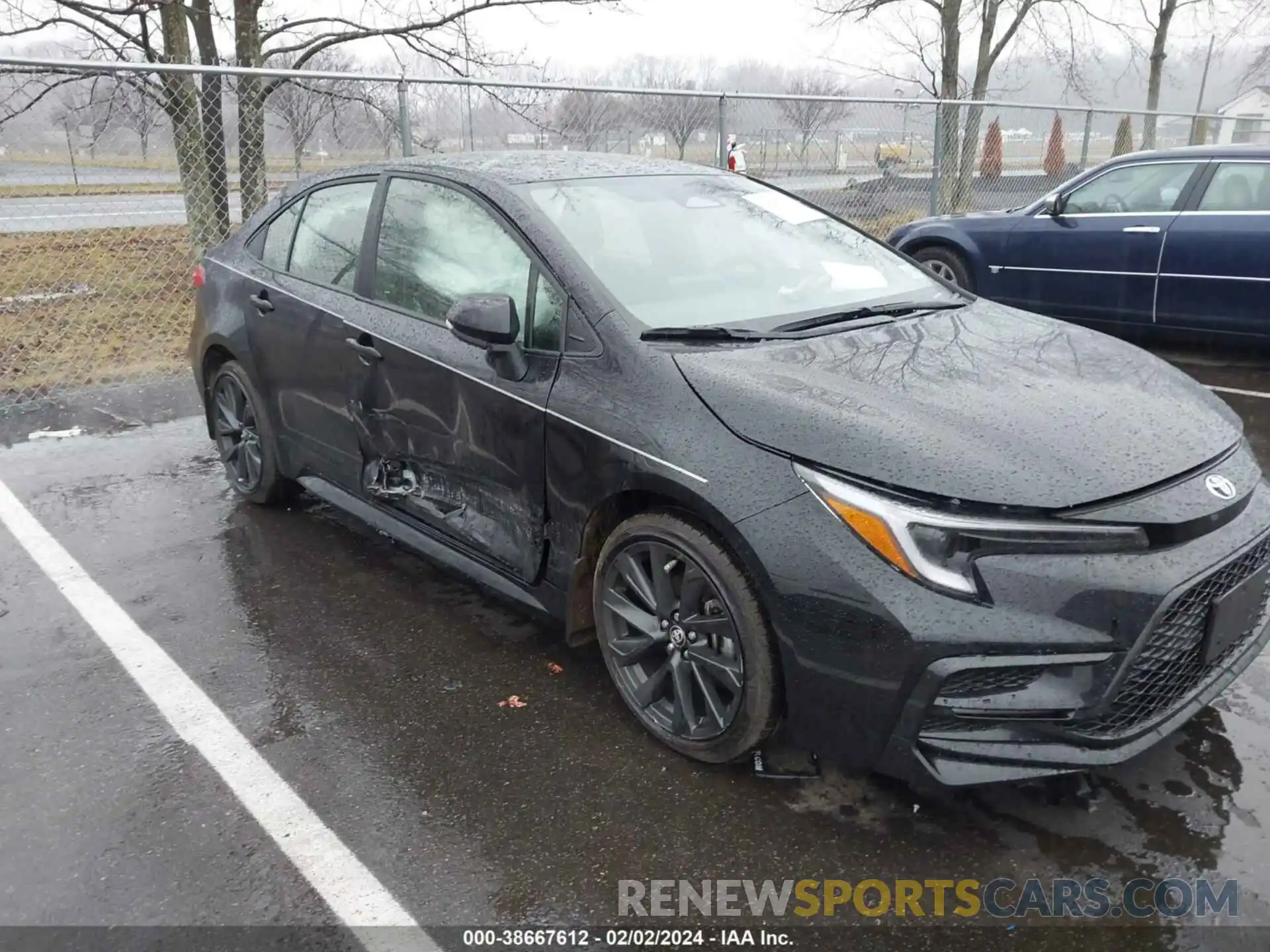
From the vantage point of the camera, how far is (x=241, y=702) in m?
3.20

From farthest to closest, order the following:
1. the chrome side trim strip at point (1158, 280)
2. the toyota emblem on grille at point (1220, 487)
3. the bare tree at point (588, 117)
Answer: the bare tree at point (588, 117) → the chrome side trim strip at point (1158, 280) → the toyota emblem on grille at point (1220, 487)

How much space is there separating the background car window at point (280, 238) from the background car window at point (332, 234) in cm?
6

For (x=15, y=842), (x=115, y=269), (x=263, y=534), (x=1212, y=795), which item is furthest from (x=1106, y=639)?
(x=115, y=269)

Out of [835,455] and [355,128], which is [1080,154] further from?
[835,455]

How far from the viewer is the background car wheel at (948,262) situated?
8.39 m

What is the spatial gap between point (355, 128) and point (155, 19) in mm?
4399

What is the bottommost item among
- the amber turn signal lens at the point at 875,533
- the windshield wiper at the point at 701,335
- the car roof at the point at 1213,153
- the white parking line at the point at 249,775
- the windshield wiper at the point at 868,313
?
the white parking line at the point at 249,775

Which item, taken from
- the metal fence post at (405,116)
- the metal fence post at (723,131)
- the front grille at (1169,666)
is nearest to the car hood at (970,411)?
the front grille at (1169,666)

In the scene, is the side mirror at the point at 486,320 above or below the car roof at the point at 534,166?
below

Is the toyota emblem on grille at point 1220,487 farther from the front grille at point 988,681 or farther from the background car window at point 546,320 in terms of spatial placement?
the background car window at point 546,320

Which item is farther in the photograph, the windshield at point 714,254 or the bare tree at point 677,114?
the bare tree at point 677,114

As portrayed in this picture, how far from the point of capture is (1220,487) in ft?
8.23

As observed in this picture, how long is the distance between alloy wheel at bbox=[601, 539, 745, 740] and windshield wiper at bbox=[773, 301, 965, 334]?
0.88m

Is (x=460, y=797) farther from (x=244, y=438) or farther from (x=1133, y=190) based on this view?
(x=1133, y=190)
